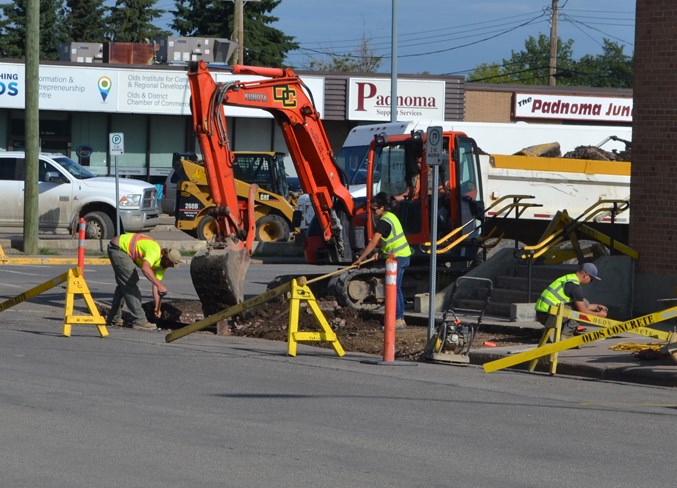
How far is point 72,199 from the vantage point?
29.5 meters

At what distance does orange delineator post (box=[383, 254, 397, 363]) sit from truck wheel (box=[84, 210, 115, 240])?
671 inches

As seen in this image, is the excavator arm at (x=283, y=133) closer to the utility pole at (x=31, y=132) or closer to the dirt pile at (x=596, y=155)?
the dirt pile at (x=596, y=155)

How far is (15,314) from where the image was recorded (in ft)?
56.5

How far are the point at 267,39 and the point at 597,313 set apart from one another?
56.0 meters

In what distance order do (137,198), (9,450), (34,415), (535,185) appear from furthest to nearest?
(137,198), (535,185), (34,415), (9,450)

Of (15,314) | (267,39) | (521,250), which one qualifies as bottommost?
(15,314)

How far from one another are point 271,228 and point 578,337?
1957cm

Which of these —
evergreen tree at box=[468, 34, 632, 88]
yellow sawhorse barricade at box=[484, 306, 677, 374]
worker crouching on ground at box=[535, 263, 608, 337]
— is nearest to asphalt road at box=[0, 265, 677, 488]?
yellow sawhorse barricade at box=[484, 306, 677, 374]

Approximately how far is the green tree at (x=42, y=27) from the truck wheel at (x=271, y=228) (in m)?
49.2

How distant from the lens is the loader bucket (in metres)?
16.1

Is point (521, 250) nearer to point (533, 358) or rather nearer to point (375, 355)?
point (375, 355)

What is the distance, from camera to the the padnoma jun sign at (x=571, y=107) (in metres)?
47.4

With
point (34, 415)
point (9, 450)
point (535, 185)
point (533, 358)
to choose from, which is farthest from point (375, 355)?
point (535, 185)

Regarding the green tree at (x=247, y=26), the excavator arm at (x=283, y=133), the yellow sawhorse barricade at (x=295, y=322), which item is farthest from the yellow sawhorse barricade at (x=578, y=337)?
the green tree at (x=247, y=26)
